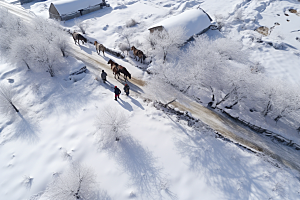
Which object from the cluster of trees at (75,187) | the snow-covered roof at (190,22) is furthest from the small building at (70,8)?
the cluster of trees at (75,187)

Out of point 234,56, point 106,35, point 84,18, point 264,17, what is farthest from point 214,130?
point 264,17

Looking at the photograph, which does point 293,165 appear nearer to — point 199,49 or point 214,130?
point 214,130

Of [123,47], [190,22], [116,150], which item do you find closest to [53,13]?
[123,47]

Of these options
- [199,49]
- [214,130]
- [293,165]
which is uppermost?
[199,49]

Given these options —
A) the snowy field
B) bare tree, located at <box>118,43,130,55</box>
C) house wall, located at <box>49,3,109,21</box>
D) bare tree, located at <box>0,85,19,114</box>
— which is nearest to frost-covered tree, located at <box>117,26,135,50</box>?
bare tree, located at <box>118,43,130,55</box>

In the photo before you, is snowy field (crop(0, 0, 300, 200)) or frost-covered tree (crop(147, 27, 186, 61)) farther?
frost-covered tree (crop(147, 27, 186, 61))

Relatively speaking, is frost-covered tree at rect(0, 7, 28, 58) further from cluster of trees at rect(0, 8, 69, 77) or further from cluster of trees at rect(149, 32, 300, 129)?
cluster of trees at rect(149, 32, 300, 129)

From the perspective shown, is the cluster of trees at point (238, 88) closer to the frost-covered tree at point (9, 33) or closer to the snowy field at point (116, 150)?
the snowy field at point (116, 150)
